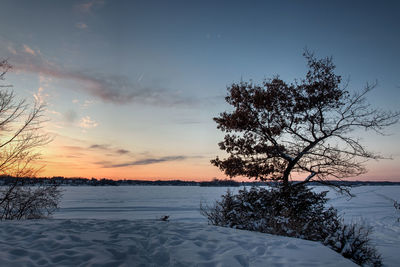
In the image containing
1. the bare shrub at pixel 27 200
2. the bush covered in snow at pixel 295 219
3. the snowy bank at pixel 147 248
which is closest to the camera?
the snowy bank at pixel 147 248

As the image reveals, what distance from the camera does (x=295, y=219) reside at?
368 inches

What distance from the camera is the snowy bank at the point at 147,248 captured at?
440 cm

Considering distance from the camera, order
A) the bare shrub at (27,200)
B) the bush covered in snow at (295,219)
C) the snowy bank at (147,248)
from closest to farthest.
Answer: the snowy bank at (147,248) → the bush covered in snow at (295,219) → the bare shrub at (27,200)

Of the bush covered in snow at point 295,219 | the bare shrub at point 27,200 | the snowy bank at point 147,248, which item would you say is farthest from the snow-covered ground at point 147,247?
the bare shrub at point 27,200

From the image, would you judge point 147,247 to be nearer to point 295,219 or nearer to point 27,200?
point 295,219

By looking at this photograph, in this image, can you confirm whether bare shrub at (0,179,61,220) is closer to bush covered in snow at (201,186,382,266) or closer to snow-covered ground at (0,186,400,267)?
snow-covered ground at (0,186,400,267)

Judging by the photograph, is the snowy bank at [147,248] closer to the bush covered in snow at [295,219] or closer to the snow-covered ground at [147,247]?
the snow-covered ground at [147,247]

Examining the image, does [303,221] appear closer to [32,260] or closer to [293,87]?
[293,87]

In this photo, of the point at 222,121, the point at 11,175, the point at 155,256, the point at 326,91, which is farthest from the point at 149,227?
the point at 326,91

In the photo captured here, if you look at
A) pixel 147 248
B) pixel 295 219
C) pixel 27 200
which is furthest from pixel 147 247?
pixel 27 200

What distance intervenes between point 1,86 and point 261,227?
11.3 m

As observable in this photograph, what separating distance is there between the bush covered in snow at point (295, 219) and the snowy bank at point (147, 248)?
219 cm

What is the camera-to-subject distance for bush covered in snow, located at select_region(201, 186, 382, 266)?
23.7 feet

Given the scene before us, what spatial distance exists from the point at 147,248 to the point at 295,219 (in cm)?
632
